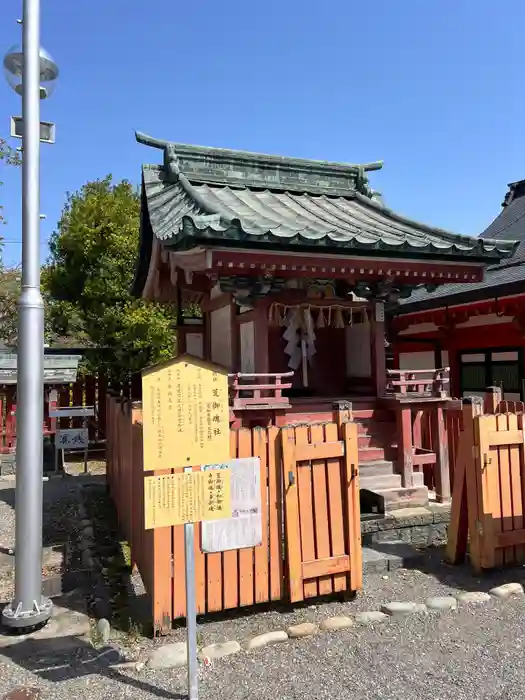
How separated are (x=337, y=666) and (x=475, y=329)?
9903 millimetres

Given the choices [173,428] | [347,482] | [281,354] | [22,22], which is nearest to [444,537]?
[347,482]

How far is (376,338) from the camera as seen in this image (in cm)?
850

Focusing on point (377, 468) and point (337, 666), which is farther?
point (377, 468)

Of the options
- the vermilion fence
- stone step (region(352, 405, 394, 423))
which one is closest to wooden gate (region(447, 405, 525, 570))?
stone step (region(352, 405, 394, 423))

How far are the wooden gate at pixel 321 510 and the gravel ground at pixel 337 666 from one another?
34cm

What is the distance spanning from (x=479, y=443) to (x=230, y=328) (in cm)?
430

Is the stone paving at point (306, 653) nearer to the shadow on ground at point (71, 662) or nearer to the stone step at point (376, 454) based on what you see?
the shadow on ground at point (71, 662)

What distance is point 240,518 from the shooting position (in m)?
4.10

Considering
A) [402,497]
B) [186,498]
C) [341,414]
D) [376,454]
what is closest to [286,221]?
[376,454]

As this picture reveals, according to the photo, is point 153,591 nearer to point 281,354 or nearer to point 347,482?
point 347,482

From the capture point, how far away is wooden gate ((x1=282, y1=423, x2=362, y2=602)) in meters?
4.60

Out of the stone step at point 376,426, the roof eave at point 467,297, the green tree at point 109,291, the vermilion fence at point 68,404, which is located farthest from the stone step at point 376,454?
the green tree at point 109,291

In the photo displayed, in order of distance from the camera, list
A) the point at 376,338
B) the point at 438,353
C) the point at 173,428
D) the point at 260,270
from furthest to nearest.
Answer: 1. the point at 438,353
2. the point at 376,338
3. the point at 260,270
4. the point at 173,428

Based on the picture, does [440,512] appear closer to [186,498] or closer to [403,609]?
[403,609]
